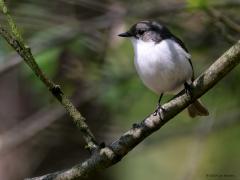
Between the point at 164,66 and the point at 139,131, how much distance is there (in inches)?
39.2

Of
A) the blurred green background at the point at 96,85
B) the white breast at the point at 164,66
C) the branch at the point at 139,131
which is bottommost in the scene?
the blurred green background at the point at 96,85

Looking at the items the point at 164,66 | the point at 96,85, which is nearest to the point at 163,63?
the point at 164,66

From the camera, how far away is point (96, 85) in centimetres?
525

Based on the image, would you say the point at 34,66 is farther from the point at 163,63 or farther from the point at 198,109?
the point at 198,109

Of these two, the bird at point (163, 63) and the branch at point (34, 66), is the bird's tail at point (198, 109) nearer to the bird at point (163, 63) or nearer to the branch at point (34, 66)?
the bird at point (163, 63)

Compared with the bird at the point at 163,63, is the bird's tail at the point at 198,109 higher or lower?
lower

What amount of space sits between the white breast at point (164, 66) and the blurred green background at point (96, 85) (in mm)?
492

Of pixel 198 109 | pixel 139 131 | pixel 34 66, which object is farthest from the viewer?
pixel 198 109

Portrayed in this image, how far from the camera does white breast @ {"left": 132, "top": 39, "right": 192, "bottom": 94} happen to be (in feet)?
12.2

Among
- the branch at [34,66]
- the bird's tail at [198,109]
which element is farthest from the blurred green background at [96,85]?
the branch at [34,66]

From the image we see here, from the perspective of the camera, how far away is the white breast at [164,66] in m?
3.72

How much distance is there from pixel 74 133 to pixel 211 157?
142 cm

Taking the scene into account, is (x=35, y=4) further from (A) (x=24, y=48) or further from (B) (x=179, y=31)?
(A) (x=24, y=48)

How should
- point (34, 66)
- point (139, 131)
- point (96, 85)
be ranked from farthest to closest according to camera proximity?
point (96, 85) < point (139, 131) < point (34, 66)
